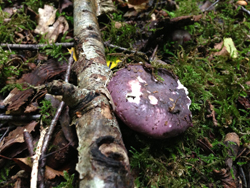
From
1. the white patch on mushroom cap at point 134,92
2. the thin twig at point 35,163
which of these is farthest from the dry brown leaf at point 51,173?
the white patch on mushroom cap at point 134,92

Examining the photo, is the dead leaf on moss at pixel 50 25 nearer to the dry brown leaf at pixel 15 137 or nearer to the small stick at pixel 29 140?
the dry brown leaf at pixel 15 137

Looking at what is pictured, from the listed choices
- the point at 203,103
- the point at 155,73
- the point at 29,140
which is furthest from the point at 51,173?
the point at 203,103

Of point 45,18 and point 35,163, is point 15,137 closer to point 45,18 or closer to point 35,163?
point 35,163

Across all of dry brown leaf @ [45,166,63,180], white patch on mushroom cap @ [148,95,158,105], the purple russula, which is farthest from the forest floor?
white patch on mushroom cap @ [148,95,158,105]

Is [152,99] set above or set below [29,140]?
above

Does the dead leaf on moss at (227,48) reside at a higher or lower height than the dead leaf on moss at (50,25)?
lower

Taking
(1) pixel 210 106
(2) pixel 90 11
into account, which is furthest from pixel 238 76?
(2) pixel 90 11

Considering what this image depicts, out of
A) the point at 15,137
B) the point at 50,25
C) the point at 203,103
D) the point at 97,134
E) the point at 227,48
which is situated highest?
the point at 97,134
